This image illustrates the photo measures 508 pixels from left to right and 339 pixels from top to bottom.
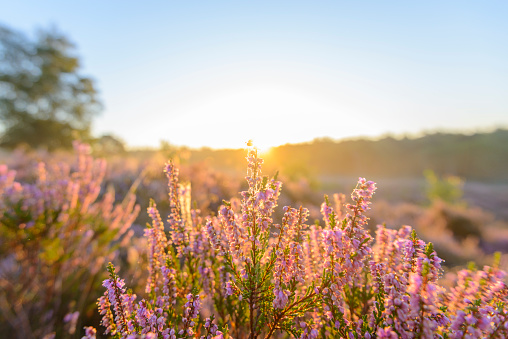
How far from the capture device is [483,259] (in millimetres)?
9719

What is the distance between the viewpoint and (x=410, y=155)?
5809 cm

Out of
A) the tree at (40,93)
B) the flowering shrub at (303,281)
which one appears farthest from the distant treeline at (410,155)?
the flowering shrub at (303,281)

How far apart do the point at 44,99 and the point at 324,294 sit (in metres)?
28.7

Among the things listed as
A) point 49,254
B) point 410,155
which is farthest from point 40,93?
point 410,155

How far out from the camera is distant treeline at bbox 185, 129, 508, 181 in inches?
1994

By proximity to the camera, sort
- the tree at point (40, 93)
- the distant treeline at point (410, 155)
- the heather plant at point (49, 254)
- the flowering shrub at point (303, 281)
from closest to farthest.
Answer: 1. the flowering shrub at point (303, 281)
2. the heather plant at point (49, 254)
3. the tree at point (40, 93)
4. the distant treeline at point (410, 155)

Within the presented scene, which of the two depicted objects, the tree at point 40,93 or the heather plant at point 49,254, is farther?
the tree at point 40,93

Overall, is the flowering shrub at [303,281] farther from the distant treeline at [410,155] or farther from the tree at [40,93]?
the distant treeline at [410,155]

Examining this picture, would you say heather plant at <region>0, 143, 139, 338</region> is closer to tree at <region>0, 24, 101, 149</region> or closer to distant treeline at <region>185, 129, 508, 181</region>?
tree at <region>0, 24, 101, 149</region>

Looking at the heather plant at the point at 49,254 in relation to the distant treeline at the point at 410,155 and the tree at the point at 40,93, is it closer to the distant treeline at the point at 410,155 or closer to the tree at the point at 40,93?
the tree at the point at 40,93

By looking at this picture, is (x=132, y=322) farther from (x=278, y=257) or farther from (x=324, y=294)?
(x=324, y=294)

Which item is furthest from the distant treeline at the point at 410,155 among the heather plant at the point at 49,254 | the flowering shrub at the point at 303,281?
the flowering shrub at the point at 303,281

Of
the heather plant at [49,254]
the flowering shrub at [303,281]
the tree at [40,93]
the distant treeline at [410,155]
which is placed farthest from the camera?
the distant treeline at [410,155]

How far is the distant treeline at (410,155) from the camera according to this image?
166ft
